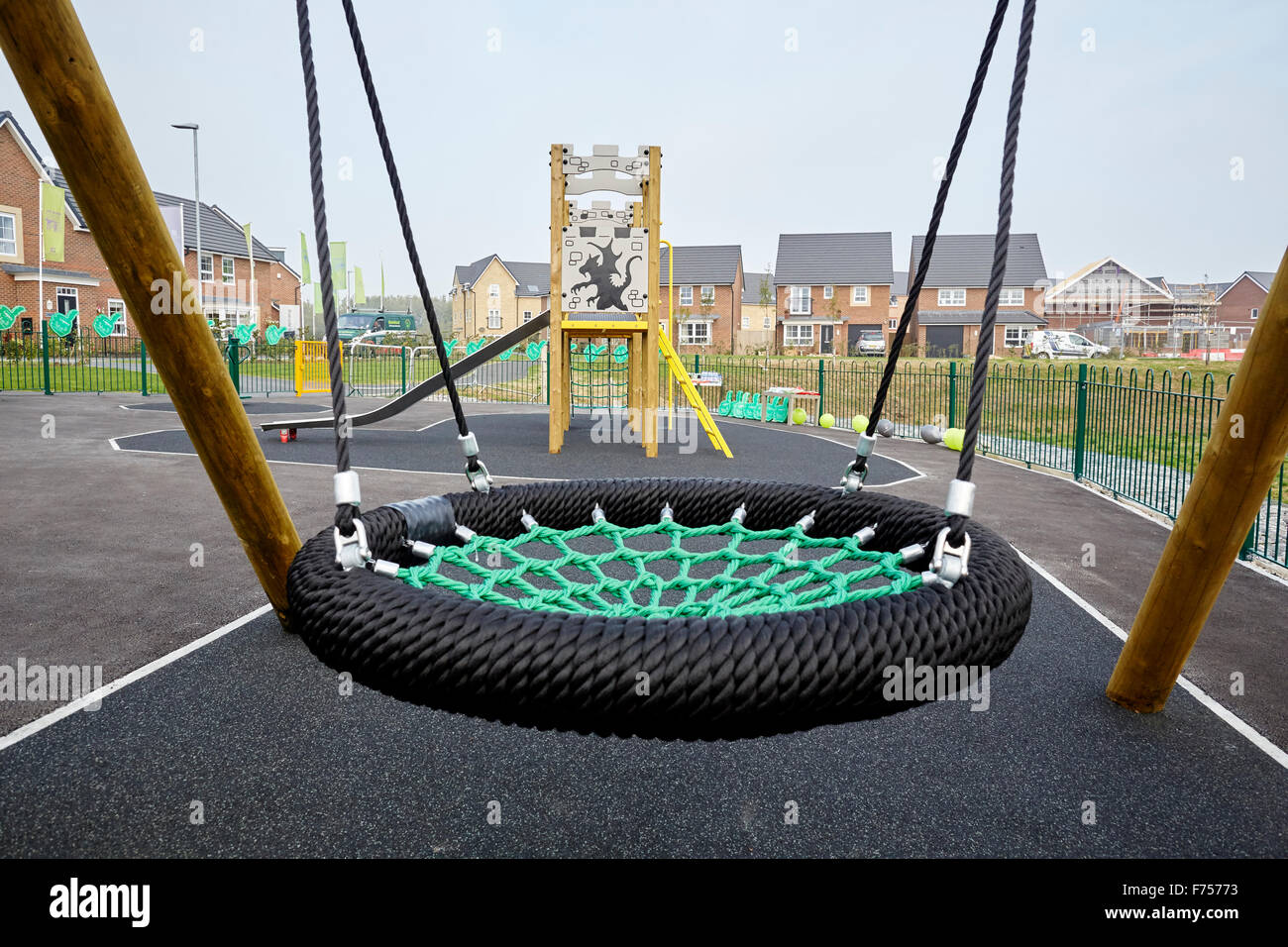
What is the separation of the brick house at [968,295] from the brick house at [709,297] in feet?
29.3

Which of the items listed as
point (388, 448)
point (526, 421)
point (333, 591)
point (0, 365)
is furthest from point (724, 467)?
point (0, 365)

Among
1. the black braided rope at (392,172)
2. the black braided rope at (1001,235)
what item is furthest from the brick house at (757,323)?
the black braided rope at (1001,235)

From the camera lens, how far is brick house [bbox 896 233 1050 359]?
138ft

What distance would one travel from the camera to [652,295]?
972cm

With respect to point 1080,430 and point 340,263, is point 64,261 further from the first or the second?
point 1080,430

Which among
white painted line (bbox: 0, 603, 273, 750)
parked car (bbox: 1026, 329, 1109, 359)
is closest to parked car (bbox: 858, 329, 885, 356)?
parked car (bbox: 1026, 329, 1109, 359)

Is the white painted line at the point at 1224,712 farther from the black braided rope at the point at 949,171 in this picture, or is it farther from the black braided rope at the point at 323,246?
the black braided rope at the point at 323,246

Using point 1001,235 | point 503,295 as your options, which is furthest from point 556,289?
point 503,295

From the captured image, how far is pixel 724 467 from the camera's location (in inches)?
346

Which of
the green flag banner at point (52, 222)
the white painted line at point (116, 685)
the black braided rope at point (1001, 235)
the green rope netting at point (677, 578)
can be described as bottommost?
the white painted line at point (116, 685)

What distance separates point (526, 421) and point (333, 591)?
1235cm

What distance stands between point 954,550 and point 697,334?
43.3 meters

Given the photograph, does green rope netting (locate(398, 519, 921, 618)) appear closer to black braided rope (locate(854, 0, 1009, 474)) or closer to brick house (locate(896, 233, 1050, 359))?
black braided rope (locate(854, 0, 1009, 474))

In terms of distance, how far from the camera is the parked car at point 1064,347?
32656mm
